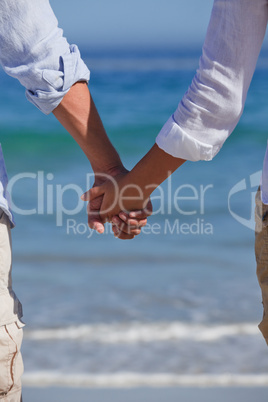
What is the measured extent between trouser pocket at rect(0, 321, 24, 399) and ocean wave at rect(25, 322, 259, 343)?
1.36 m

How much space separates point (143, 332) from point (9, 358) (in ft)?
4.95

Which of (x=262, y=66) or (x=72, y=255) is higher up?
(x=72, y=255)

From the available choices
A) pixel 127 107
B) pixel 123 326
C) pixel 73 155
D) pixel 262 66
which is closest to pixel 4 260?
pixel 123 326

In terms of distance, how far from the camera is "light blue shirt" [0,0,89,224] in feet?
5.09

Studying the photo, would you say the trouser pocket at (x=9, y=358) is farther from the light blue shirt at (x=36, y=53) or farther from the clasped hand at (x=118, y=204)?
the clasped hand at (x=118, y=204)

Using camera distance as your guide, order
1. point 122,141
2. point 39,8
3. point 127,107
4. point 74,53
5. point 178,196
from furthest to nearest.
Answer: 1. point 127,107
2. point 122,141
3. point 178,196
4. point 74,53
5. point 39,8

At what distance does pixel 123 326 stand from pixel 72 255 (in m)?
1.20

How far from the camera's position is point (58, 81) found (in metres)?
1.67

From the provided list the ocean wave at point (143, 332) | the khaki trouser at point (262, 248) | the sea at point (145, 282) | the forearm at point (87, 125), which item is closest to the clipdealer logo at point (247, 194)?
the sea at point (145, 282)

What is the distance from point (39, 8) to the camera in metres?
1.57

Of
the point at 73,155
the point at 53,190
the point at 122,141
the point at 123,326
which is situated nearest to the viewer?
the point at 123,326

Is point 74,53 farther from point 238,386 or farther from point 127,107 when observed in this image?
point 127,107

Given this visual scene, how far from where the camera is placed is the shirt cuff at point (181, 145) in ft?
5.12

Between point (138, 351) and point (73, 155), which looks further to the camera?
point (73, 155)
